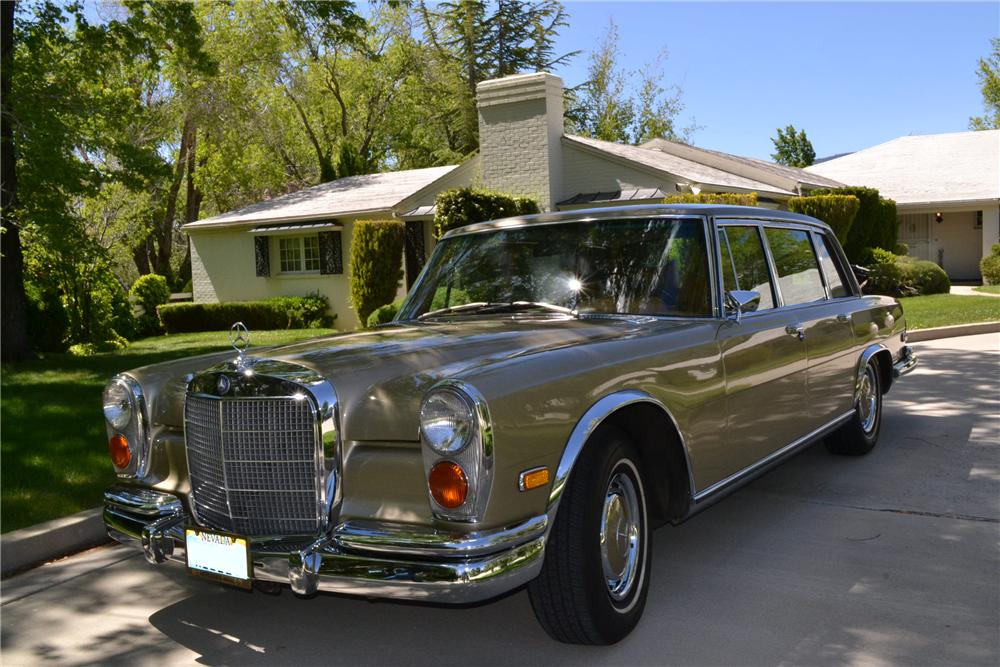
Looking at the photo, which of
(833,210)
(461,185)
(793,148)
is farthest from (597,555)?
(793,148)

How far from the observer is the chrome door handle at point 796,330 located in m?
4.95

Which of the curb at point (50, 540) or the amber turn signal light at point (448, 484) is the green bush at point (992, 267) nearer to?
the curb at point (50, 540)

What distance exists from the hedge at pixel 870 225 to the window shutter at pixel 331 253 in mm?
12068

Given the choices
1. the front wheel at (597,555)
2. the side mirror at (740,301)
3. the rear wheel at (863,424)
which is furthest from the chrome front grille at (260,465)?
the rear wheel at (863,424)

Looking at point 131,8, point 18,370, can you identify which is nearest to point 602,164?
point 131,8

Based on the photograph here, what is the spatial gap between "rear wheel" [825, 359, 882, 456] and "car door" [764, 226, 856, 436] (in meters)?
0.36

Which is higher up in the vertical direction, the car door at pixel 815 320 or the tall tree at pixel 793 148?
the tall tree at pixel 793 148

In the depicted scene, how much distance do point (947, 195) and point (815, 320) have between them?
26232 millimetres

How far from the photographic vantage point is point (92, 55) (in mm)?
12469

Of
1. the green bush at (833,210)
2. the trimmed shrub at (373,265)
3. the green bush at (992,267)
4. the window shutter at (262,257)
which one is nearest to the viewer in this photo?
the trimmed shrub at (373,265)

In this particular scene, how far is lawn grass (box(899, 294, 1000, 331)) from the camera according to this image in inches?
566

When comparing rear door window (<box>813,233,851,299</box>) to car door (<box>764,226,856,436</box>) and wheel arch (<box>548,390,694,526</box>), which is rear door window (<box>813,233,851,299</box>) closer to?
car door (<box>764,226,856,436</box>)

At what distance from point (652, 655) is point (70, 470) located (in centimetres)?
445

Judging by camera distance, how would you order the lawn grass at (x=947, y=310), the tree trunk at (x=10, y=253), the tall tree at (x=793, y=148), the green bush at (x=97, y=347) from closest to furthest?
the tree trunk at (x=10, y=253) < the lawn grass at (x=947, y=310) < the green bush at (x=97, y=347) < the tall tree at (x=793, y=148)
